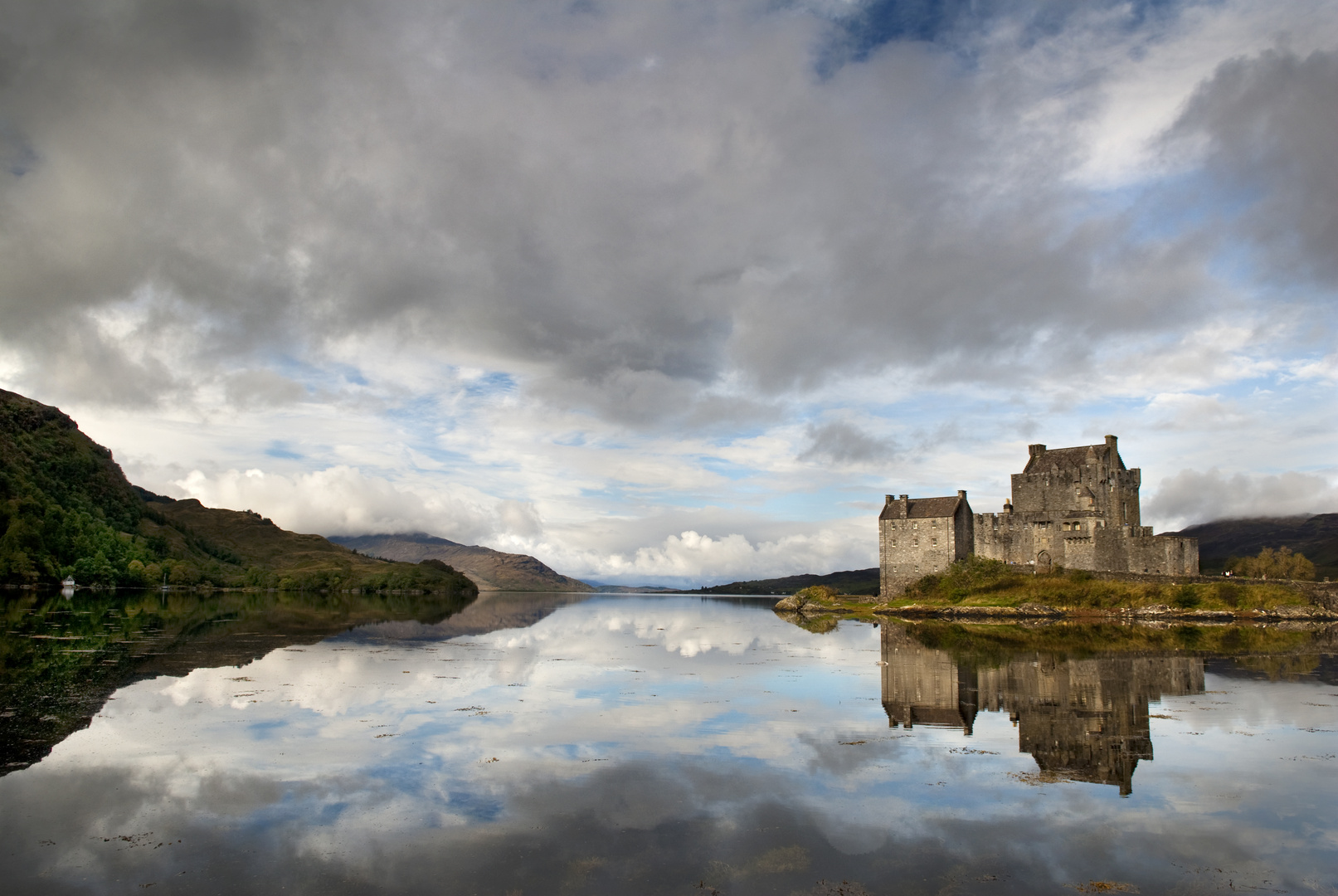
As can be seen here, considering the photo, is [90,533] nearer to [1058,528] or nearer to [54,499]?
[54,499]

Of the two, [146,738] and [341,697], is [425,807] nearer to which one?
[146,738]

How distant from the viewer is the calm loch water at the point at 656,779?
8.52 m

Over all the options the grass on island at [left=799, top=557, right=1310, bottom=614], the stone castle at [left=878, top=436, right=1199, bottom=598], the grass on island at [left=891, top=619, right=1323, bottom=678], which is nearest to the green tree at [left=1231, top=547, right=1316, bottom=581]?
the stone castle at [left=878, top=436, right=1199, bottom=598]

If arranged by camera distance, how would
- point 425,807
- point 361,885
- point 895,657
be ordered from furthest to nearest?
point 895,657 → point 425,807 → point 361,885

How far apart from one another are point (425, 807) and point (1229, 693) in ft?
76.4

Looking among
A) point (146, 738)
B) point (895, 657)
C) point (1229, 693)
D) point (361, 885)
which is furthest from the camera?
point (895, 657)

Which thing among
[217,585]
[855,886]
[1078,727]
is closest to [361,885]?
[855,886]

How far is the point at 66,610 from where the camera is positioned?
174 ft

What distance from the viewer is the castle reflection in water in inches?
577

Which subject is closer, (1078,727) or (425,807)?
(425,807)

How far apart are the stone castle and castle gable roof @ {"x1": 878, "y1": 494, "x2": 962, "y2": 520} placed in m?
0.10

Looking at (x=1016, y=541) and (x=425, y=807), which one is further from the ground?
(x=1016, y=541)

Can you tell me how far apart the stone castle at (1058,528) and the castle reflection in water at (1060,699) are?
4214 cm

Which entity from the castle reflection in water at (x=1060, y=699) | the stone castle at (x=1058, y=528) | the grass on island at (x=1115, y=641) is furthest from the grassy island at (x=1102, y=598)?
the castle reflection in water at (x=1060, y=699)
